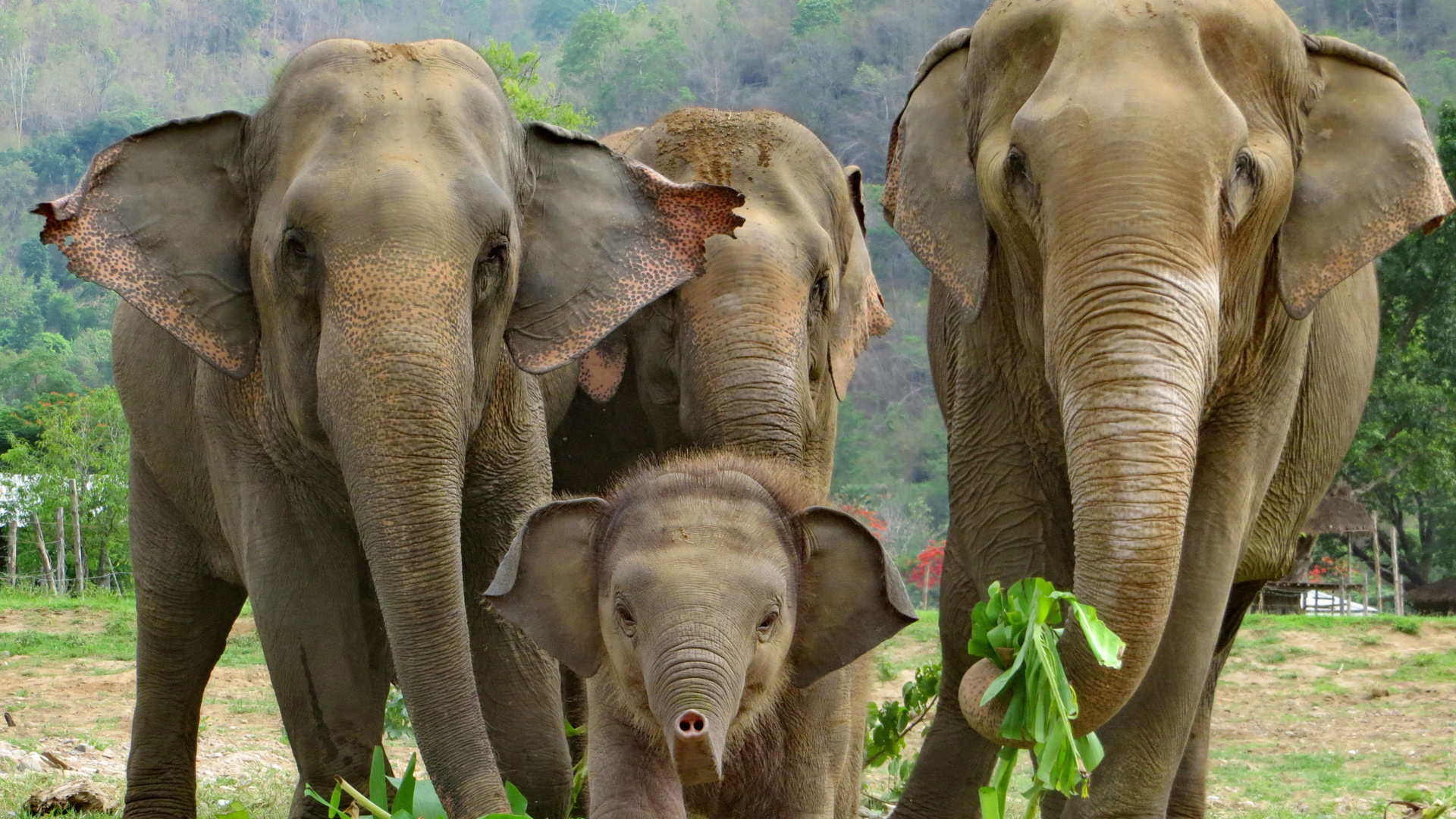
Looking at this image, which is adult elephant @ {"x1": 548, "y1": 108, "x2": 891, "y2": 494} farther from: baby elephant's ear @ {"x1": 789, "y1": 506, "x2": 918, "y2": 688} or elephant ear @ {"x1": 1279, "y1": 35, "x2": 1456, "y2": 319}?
elephant ear @ {"x1": 1279, "y1": 35, "x2": 1456, "y2": 319}

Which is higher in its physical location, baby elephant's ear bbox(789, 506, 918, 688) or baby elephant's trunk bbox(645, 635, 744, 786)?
baby elephant's ear bbox(789, 506, 918, 688)

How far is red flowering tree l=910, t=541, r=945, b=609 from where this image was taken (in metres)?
23.9

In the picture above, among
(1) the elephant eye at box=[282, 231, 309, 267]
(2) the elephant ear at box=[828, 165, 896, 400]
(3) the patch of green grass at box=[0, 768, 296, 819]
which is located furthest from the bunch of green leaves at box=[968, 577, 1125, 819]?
(3) the patch of green grass at box=[0, 768, 296, 819]

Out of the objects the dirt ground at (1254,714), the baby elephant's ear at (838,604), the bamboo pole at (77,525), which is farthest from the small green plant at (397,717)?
the bamboo pole at (77,525)

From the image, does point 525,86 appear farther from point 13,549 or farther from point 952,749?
point 952,749

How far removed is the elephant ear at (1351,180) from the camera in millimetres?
3943

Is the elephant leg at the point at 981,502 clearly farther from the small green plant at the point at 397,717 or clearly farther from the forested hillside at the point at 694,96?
the forested hillside at the point at 694,96

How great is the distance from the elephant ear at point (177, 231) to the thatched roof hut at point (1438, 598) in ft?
68.3

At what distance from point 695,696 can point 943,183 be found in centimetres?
161

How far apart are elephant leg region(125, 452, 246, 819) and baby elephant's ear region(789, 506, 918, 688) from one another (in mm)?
2457

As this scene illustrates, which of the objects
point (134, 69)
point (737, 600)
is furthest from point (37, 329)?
point (737, 600)

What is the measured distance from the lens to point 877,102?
73750mm

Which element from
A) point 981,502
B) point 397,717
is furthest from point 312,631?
point 397,717

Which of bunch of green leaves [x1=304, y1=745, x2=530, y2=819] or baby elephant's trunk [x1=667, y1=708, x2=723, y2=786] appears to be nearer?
baby elephant's trunk [x1=667, y1=708, x2=723, y2=786]
